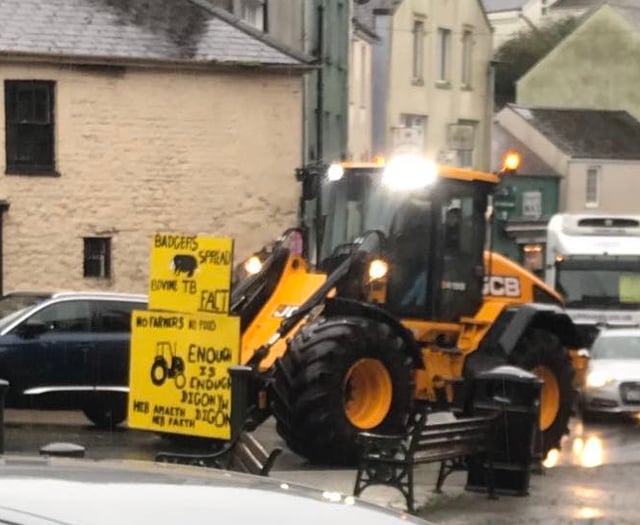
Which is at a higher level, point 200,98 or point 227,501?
point 200,98

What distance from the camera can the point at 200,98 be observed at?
31.2 m

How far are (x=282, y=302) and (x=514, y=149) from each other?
148 feet

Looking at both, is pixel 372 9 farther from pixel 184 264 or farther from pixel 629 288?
pixel 184 264

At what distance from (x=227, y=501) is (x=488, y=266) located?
14.1 metres

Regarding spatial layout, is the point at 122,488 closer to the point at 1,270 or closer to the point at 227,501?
the point at 227,501

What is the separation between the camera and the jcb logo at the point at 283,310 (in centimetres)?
1642

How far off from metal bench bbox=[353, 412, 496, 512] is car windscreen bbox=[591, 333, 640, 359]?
1146cm

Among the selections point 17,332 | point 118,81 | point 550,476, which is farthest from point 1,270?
point 550,476

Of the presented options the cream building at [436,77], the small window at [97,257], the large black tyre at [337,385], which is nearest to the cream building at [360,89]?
the cream building at [436,77]

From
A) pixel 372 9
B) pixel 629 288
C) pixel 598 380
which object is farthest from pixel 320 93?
pixel 372 9

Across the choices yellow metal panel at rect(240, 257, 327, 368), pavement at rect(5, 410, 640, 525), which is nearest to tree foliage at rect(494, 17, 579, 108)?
pavement at rect(5, 410, 640, 525)

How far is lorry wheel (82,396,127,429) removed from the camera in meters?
20.1

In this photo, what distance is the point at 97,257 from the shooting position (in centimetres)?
3112

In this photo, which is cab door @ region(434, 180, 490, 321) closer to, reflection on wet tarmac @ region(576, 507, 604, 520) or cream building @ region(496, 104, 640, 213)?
reflection on wet tarmac @ region(576, 507, 604, 520)
